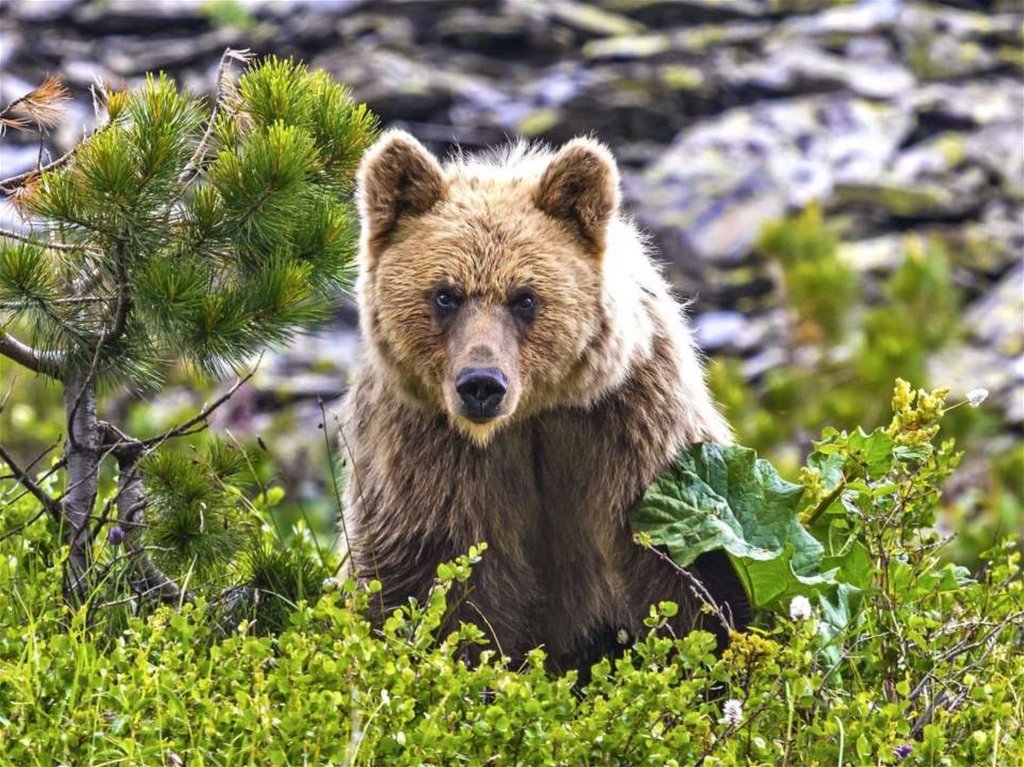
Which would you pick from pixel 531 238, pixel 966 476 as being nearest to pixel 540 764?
pixel 531 238

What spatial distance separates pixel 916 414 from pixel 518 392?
3.89 ft

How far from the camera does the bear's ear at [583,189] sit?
17.4 ft

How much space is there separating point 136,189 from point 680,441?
6.07 feet

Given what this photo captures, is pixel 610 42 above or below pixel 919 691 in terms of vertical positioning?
below

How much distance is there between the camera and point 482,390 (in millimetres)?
4922

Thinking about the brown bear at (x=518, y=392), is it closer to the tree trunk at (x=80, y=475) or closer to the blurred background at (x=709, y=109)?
the tree trunk at (x=80, y=475)

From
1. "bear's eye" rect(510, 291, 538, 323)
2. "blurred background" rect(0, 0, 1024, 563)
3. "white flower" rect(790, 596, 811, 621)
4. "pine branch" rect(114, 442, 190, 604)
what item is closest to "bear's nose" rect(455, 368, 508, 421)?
"bear's eye" rect(510, 291, 538, 323)

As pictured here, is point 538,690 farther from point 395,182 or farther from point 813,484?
point 395,182

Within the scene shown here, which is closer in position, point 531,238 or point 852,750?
point 852,750

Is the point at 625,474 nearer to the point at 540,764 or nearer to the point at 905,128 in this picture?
the point at 540,764

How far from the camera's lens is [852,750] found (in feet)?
13.3

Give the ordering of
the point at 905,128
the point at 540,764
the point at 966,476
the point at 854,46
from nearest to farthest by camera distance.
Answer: the point at 540,764 < the point at 966,476 < the point at 905,128 < the point at 854,46

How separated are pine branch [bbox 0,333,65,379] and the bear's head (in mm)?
983

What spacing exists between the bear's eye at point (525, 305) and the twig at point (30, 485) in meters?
1.59
